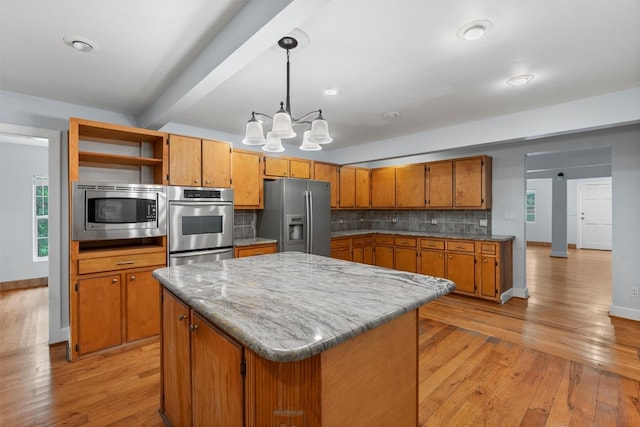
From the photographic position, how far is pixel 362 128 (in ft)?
13.6

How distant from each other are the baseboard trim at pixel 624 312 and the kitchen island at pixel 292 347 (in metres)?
3.49

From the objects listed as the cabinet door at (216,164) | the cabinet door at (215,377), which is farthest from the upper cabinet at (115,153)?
the cabinet door at (215,377)

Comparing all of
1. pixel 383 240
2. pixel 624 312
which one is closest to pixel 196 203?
pixel 383 240

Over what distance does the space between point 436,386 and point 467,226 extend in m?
3.23

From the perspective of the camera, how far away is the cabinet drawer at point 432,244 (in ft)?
15.1

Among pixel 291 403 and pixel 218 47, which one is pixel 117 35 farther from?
pixel 291 403

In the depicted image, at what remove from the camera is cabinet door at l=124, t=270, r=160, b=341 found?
2.91 m

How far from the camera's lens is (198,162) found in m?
3.40

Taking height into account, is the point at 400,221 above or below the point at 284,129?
below

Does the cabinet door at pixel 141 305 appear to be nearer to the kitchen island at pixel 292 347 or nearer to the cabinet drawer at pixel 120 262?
the cabinet drawer at pixel 120 262

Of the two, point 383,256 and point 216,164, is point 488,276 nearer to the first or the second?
point 383,256

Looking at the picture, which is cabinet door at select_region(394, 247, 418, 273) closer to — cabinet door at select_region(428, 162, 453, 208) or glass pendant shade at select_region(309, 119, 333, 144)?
cabinet door at select_region(428, 162, 453, 208)

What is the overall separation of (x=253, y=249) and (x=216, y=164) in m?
1.12

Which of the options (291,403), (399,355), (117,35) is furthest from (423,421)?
(117,35)
